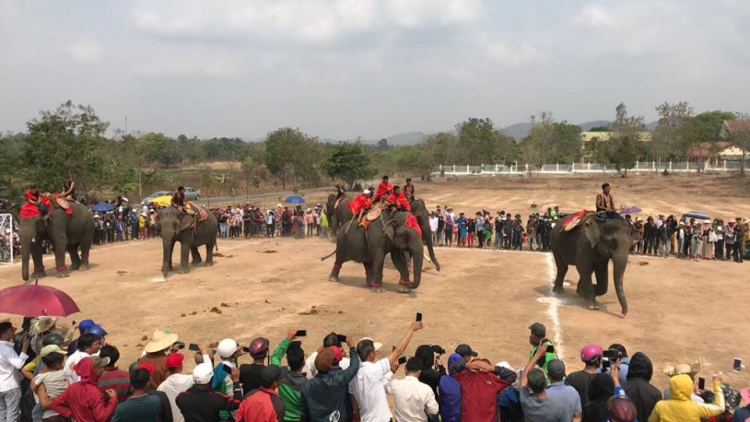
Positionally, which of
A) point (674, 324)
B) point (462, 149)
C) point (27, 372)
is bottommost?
point (674, 324)

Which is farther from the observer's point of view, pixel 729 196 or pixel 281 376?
pixel 729 196

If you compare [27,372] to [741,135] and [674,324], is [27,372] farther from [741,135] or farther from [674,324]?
[741,135]

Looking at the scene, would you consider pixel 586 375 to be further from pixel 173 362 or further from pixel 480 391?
pixel 173 362

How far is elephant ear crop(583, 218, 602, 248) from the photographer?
12289 millimetres

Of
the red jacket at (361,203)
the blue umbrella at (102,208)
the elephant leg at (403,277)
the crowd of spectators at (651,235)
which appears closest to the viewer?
the elephant leg at (403,277)

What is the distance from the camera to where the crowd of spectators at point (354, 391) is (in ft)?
→ 15.9

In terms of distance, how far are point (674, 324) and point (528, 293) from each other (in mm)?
3535

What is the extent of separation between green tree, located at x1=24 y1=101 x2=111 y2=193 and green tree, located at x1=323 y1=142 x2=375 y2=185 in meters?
24.7

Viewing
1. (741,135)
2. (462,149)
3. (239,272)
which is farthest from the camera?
(462,149)

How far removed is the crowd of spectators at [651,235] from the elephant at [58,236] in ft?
40.4

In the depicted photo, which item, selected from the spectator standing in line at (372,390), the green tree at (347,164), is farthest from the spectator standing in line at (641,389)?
the green tree at (347,164)

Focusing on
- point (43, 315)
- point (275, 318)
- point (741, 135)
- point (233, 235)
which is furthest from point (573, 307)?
point (741, 135)

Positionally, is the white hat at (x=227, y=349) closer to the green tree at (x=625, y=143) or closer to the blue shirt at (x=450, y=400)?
the blue shirt at (x=450, y=400)

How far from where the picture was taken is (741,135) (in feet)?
192
